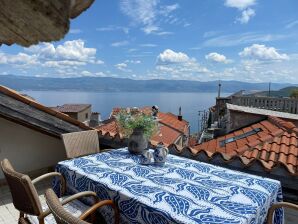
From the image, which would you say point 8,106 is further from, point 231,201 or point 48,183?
point 231,201

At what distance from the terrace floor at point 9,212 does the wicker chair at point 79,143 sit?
1002 millimetres

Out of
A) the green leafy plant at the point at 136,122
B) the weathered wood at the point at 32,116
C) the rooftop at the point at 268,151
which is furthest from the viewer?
the weathered wood at the point at 32,116

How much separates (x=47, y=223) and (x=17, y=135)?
2624 mm

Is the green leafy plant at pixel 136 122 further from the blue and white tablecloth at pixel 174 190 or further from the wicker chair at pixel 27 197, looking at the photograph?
the wicker chair at pixel 27 197

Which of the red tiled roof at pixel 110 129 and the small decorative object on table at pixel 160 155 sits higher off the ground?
the small decorative object on table at pixel 160 155

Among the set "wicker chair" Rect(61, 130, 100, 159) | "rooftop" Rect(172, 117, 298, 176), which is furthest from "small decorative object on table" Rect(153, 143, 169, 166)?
"wicker chair" Rect(61, 130, 100, 159)

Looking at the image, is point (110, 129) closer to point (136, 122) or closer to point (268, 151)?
point (268, 151)

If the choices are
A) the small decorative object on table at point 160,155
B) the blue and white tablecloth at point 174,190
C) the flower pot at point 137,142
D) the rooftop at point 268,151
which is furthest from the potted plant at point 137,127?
the rooftop at point 268,151

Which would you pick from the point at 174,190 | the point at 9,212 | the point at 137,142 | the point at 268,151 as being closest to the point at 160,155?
the point at 137,142

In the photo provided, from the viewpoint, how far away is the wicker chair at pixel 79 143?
338 cm

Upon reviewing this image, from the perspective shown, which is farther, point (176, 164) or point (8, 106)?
point (8, 106)

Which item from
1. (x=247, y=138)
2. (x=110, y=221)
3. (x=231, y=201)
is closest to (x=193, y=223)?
(x=231, y=201)

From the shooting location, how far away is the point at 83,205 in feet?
8.46

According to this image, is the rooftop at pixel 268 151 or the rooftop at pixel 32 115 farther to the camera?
the rooftop at pixel 32 115
